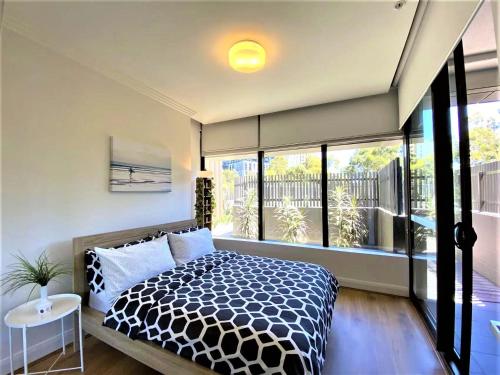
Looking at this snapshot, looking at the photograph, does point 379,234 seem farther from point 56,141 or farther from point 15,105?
point 15,105

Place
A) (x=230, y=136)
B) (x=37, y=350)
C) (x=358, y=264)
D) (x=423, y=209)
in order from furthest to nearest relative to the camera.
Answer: (x=230, y=136) < (x=358, y=264) < (x=423, y=209) < (x=37, y=350)

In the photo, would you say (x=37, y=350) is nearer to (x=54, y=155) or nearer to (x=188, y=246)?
(x=188, y=246)

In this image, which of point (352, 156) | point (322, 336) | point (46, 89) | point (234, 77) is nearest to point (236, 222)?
point (352, 156)

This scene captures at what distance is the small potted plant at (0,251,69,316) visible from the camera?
166cm

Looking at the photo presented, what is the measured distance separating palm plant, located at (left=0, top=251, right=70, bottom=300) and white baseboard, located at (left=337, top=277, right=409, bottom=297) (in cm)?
320

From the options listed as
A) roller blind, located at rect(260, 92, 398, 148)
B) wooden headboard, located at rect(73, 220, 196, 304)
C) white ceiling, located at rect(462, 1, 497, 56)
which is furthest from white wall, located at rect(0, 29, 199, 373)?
white ceiling, located at rect(462, 1, 497, 56)

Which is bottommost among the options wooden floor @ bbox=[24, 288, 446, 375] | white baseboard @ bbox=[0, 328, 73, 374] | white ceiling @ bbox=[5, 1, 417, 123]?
wooden floor @ bbox=[24, 288, 446, 375]

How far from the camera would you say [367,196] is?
10.7 ft

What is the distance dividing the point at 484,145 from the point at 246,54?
1.73 metres

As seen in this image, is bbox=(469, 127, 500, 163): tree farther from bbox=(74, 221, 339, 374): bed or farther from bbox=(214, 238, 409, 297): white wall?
bbox=(214, 238, 409, 297): white wall

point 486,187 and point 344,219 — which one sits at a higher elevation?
point 486,187

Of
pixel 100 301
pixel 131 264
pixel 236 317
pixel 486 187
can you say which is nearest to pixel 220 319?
pixel 236 317

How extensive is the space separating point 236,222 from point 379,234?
7.39 ft

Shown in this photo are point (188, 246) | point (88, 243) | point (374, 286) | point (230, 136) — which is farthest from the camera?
point (230, 136)
